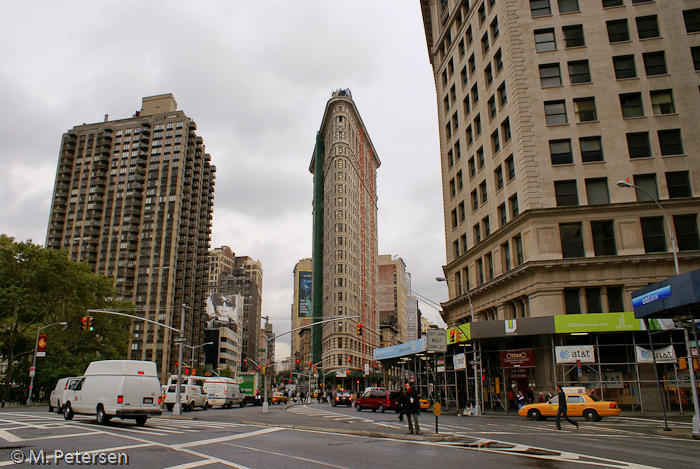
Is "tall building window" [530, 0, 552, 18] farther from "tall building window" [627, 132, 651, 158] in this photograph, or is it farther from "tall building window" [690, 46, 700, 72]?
"tall building window" [627, 132, 651, 158]

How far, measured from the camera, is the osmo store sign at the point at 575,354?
3133 cm

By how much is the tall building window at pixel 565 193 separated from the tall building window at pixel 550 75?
8366 millimetres

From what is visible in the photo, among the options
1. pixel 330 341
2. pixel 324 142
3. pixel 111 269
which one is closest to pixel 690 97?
pixel 330 341

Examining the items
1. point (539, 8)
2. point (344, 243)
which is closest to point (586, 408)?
point (539, 8)

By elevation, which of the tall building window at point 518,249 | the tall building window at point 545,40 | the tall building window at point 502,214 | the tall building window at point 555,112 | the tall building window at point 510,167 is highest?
the tall building window at point 545,40

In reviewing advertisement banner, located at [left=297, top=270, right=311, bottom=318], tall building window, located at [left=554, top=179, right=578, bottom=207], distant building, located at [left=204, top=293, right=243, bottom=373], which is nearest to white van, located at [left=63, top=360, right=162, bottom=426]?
tall building window, located at [left=554, top=179, right=578, bottom=207]

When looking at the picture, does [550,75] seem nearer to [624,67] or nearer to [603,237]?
[624,67]

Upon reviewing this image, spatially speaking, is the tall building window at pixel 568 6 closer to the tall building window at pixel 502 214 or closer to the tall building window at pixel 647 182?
the tall building window at pixel 647 182

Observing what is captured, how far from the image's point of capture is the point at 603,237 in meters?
36.7

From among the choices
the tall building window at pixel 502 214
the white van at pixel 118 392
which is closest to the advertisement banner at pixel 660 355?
the tall building window at pixel 502 214

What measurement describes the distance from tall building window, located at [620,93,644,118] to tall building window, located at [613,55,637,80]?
1.60m

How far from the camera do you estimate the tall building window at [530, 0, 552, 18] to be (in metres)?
42.6

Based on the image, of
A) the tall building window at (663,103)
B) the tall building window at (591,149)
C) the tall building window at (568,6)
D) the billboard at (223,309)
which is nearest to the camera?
the tall building window at (591,149)

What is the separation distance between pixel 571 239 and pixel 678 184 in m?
8.91
